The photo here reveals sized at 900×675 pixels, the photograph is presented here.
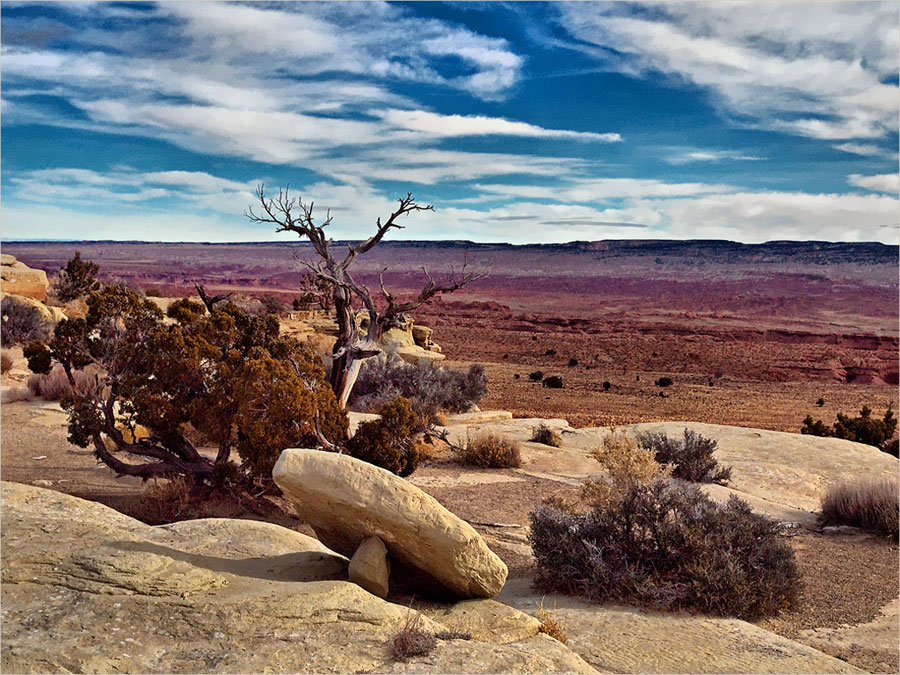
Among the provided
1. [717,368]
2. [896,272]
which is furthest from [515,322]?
[896,272]

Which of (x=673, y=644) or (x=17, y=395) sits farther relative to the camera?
→ (x=17, y=395)

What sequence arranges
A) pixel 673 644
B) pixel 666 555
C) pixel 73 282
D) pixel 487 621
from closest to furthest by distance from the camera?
pixel 487 621
pixel 673 644
pixel 666 555
pixel 73 282

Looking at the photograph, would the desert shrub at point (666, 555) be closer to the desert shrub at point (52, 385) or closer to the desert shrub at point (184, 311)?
the desert shrub at point (184, 311)

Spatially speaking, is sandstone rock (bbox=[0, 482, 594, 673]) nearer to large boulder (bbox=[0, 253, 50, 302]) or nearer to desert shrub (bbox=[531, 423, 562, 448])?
desert shrub (bbox=[531, 423, 562, 448])

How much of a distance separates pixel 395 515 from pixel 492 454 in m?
7.27

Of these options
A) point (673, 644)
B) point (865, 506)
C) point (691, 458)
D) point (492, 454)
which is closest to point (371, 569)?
point (673, 644)

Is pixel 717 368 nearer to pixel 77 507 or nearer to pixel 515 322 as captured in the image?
pixel 515 322

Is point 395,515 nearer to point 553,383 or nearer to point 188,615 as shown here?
point 188,615

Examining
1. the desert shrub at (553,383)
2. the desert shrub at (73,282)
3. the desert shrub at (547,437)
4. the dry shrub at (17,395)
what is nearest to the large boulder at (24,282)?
the desert shrub at (73,282)

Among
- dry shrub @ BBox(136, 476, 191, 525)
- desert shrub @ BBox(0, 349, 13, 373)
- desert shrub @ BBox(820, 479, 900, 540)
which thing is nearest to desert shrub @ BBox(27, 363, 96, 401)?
desert shrub @ BBox(0, 349, 13, 373)

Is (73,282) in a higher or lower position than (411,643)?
higher

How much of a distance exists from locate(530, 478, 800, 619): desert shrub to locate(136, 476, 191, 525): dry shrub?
4.32m

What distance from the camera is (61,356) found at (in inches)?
372

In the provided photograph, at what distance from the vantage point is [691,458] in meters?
12.8
